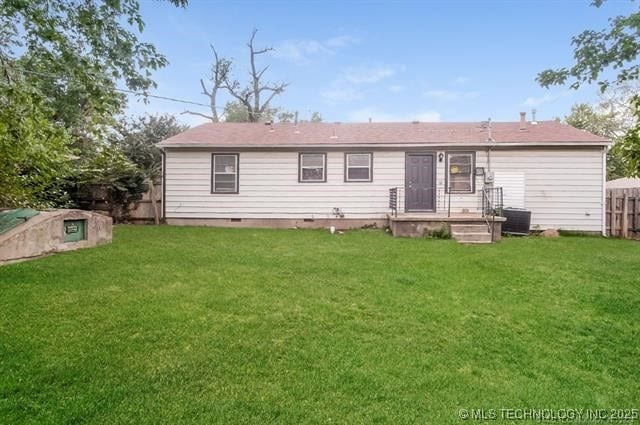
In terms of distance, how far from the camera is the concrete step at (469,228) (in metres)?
8.57

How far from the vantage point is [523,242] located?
821 cm

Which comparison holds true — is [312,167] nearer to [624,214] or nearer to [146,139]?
[146,139]

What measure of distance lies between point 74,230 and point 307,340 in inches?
227

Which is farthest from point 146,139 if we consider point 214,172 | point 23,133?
point 23,133

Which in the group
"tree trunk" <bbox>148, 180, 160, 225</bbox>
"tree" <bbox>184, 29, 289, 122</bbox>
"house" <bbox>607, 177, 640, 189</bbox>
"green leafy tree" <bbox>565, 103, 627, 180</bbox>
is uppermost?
"tree" <bbox>184, 29, 289, 122</bbox>

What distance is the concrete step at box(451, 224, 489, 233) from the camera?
8570mm

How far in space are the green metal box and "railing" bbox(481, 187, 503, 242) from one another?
8.91 meters

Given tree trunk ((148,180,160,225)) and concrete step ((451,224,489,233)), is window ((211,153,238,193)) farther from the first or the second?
concrete step ((451,224,489,233))

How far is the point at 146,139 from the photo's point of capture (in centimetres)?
1317

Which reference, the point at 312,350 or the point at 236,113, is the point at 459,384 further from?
the point at 236,113

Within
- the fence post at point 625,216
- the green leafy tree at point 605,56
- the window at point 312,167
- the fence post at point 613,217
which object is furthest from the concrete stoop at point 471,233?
the fence post at point 625,216

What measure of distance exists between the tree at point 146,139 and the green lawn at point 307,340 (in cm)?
807

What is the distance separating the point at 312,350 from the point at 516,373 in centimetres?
154

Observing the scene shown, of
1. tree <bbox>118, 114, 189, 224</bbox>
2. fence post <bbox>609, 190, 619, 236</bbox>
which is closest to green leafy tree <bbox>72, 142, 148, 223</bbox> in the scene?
tree <bbox>118, 114, 189, 224</bbox>
